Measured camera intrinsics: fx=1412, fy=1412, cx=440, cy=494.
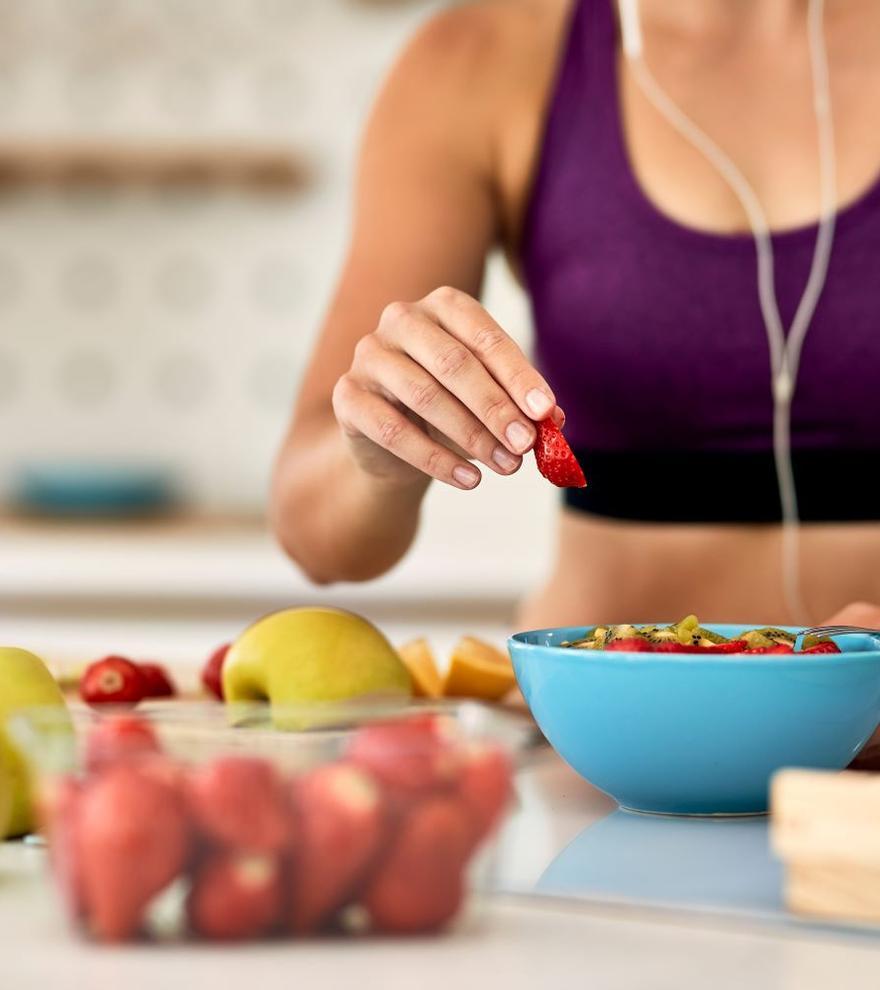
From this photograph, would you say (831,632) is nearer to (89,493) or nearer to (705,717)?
(705,717)

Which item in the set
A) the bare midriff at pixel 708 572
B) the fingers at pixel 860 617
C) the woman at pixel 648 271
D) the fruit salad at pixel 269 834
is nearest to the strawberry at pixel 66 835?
the fruit salad at pixel 269 834

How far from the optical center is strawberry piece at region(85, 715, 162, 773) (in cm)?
50

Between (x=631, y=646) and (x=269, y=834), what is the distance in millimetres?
271

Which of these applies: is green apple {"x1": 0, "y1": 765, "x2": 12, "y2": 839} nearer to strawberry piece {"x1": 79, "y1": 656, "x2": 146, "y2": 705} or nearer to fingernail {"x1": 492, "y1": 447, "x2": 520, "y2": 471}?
strawberry piece {"x1": 79, "y1": 656, "x2": 146, "y2": 705}

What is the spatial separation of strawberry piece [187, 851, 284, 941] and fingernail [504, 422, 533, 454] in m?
0.35

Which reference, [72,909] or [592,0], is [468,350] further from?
[592,0]

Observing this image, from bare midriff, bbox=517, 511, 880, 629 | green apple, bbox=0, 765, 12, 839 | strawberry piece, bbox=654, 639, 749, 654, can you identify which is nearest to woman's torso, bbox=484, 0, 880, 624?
bare midriff, bbox=517, 511, 880, 629

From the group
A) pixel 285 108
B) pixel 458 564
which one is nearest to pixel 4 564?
pixel 458 564

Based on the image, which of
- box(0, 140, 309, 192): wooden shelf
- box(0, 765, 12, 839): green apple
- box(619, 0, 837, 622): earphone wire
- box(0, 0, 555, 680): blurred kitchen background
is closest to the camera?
box(0, 765, 12, 839): green apple

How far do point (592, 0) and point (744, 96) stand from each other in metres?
0.19

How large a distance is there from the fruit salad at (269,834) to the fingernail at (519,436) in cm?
29

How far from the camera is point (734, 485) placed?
1.36 metres

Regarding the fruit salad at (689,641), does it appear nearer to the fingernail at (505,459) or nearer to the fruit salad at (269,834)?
the fingernail at (505,459)

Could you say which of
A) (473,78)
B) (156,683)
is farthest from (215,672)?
(473,78)
